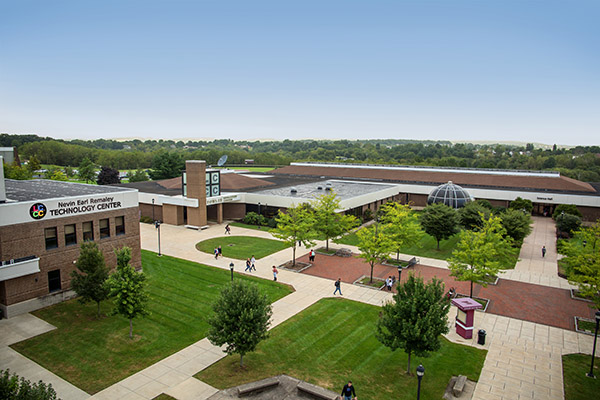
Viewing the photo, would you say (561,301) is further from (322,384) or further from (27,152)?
(27,152)

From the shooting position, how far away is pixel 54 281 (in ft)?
96.1

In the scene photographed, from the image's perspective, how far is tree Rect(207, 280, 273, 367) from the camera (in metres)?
19.7

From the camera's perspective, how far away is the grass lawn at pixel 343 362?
2003cm

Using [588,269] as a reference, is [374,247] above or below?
below

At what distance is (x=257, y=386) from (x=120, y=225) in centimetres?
2074

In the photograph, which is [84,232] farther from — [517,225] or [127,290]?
[517,225]

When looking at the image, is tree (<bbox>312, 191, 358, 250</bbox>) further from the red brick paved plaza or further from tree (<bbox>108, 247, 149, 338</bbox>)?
tree (<bbox>108, 247, 149, 338</bbox>)

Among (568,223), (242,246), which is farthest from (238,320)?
(568,223)

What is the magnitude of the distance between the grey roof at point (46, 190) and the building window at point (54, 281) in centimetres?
554

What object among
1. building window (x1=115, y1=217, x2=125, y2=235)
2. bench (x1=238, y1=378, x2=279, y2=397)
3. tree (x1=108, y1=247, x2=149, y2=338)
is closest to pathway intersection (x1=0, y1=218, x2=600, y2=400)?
bench (x1=238, y1=378, x2=279, y2=397)

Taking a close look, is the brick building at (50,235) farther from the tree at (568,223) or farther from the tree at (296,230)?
the tree at (568,223)

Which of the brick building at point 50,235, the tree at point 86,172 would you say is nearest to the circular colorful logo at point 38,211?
the brick building at point 50,235

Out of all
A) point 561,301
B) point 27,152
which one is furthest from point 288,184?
point 27,152

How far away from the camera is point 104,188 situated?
37.6 meters
